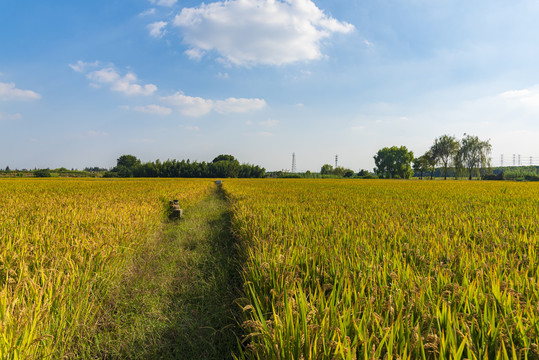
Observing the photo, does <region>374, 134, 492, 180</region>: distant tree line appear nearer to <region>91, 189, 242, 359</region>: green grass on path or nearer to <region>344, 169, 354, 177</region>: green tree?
<region>344, 169, 354, 177</region>: green tree

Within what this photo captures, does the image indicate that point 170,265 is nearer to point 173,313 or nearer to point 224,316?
point 173,313

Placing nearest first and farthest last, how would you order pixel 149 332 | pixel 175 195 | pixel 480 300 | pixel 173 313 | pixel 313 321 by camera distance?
pixel 313 321 → pixel 480 300 → pixel 149 332 → pixel 173 313 → pixel 175 195

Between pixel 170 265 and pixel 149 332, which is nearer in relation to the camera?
pixel 149 332

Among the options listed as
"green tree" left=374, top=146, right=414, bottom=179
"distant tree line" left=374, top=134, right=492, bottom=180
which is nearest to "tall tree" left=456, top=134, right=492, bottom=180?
"distant tree line" left=374, top=134, right=492, bottom=180

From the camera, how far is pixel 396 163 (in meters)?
81.5

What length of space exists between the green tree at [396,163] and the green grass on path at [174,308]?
290ft

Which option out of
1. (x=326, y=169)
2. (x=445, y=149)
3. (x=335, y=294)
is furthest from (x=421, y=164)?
(x=335, y=294)

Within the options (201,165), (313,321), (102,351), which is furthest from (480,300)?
(201,165)

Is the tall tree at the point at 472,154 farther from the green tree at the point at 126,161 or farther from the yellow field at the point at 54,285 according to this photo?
the green tree at the point at 126,161

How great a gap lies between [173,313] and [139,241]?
225cm

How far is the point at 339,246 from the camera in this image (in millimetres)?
2785

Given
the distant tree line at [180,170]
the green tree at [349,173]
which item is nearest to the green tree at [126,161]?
the distant tree line at [180,170]

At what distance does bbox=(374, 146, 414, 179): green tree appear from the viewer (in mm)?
80381

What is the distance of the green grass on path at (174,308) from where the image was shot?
2.36m
